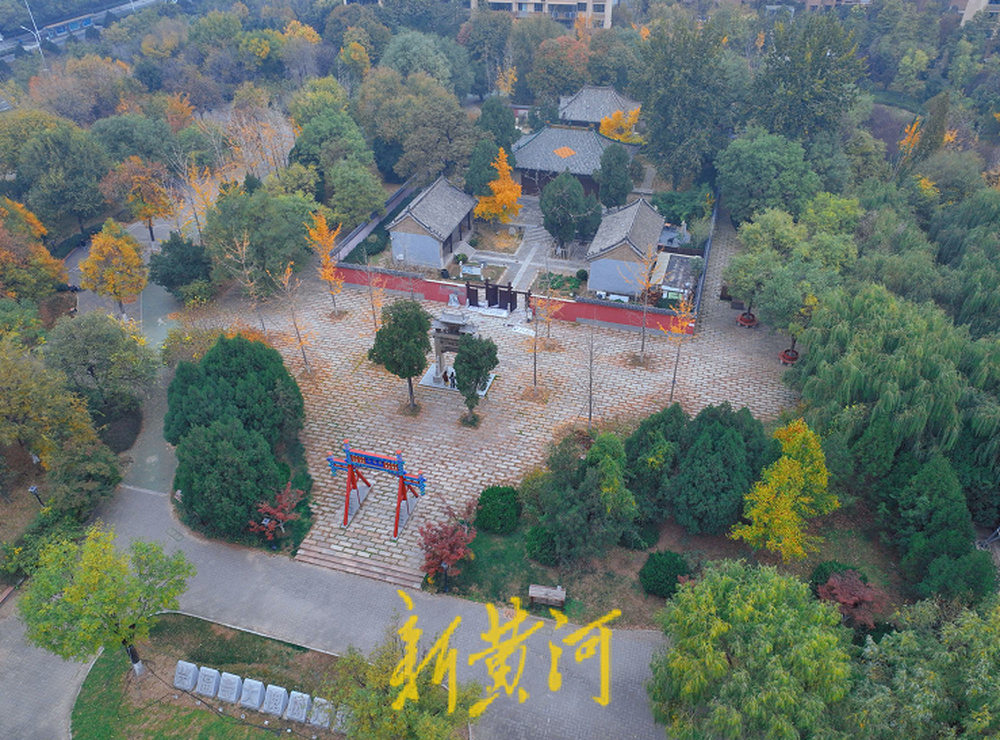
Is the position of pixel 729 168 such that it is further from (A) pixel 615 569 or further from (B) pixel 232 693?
(B) pixel 232 693

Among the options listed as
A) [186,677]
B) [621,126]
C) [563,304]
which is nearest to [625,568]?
[186,677]

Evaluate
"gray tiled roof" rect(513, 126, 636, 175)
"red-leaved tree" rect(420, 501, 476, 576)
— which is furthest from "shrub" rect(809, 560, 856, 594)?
"gray tiled roof" rect(513, 126, 636, 175)

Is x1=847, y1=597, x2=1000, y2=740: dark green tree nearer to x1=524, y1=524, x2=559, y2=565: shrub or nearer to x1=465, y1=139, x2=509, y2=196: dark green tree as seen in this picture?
x1=524, y1=524, x2=559, y2=565: shrub

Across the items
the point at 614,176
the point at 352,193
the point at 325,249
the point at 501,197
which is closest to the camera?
the point at 325,249

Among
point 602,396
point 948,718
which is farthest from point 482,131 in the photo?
point 948,718

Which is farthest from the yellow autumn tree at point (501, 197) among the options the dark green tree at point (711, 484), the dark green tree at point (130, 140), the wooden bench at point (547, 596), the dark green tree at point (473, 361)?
the wooden bench at point (547, 596)

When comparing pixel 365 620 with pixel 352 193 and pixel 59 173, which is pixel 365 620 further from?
pixel 59 173
